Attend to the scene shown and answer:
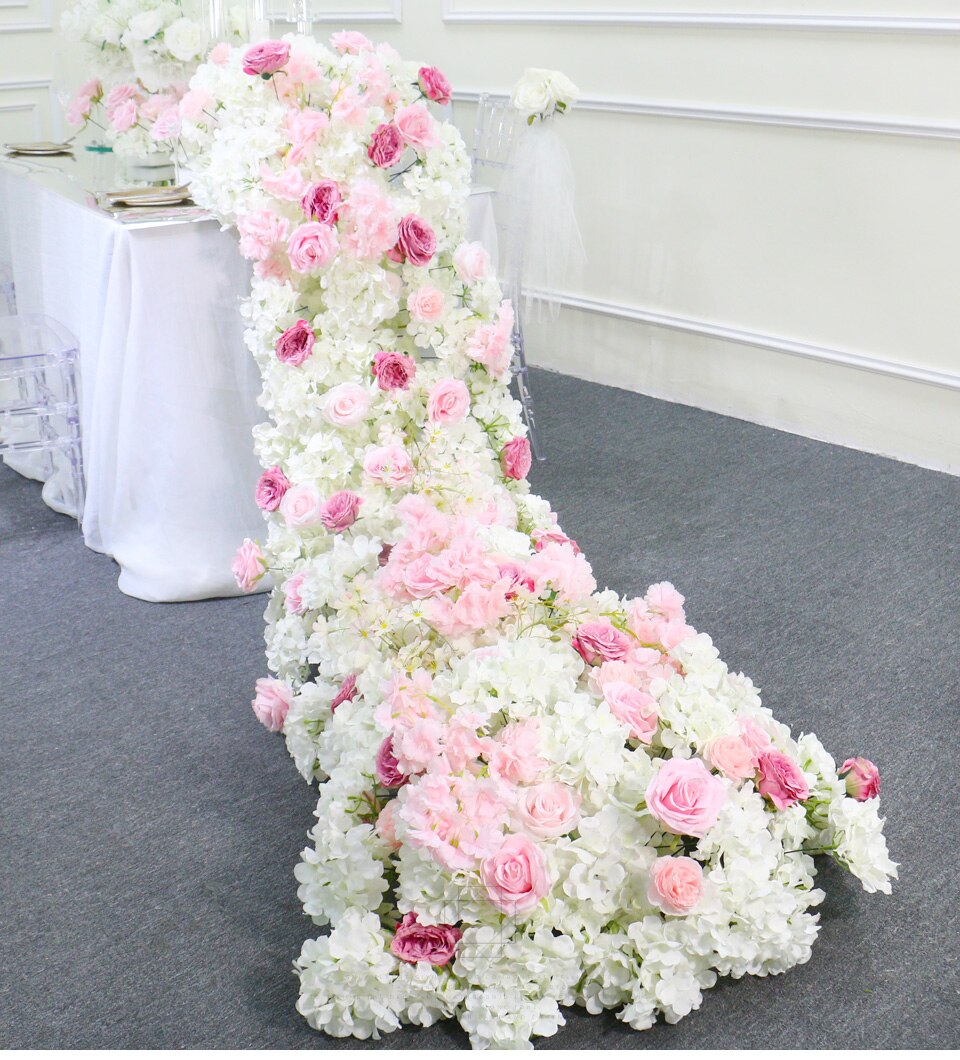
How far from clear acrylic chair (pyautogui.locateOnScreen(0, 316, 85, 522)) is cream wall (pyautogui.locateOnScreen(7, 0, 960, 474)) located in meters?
1.83

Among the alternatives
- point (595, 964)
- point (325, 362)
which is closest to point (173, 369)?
point (325, 362)

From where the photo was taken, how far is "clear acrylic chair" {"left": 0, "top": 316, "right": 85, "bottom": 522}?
3.26 metres

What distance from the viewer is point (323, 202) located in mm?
2609

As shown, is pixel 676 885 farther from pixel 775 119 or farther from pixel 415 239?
pixel 775 119

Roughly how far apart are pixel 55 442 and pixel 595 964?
221cm

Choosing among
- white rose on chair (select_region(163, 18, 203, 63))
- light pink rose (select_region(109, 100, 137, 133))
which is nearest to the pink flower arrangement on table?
white rose on chair (select_region(163, 18, 203, 63))

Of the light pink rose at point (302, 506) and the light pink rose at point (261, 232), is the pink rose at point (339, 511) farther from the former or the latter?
the light pink rose at point (261, 232)

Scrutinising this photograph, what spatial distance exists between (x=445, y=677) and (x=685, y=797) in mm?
439

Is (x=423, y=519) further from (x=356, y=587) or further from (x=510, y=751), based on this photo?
(x=510, y=751)

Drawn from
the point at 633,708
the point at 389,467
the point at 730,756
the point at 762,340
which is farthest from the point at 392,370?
the point at 762,340

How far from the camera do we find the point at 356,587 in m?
2.29

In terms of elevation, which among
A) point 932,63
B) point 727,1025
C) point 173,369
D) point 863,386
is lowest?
A: point 727,1025

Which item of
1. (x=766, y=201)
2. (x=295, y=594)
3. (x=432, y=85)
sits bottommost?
(x=295, y=594)

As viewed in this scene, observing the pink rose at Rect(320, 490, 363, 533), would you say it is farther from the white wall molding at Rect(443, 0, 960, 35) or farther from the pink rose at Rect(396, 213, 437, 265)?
the white wall molding at Rect(443, 0, 960, 35)
